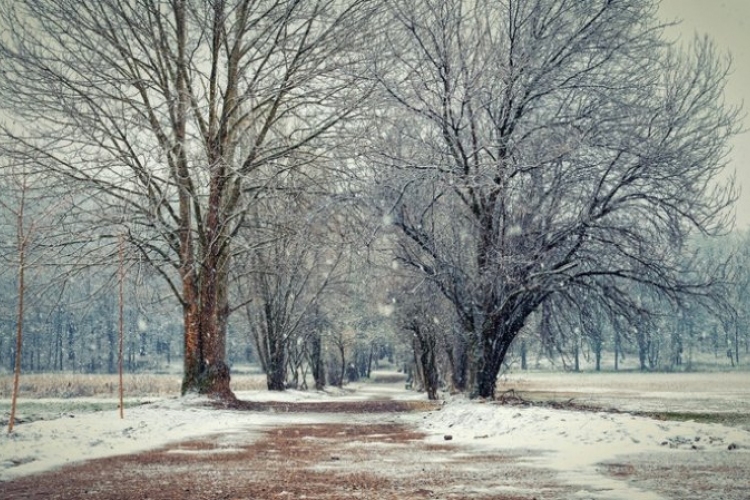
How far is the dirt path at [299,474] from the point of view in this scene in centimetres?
657

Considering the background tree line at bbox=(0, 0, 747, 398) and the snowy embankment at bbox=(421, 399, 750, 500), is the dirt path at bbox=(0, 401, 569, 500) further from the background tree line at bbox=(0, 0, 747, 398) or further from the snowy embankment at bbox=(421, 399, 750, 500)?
the background tree line at bbox=(0, 0, 747, 398)

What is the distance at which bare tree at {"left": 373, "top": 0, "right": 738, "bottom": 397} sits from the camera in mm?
15750

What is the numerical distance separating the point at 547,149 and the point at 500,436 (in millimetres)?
6808

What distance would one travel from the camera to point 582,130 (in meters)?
16.1

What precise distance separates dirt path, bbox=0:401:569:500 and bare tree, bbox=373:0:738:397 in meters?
6.11

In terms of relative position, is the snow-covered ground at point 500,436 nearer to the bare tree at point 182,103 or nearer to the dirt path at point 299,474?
the dirt path at point 299,474

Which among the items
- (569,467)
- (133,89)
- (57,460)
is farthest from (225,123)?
(569,467)

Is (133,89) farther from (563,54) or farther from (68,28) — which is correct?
(563,54)

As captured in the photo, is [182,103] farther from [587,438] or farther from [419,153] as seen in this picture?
[587,438]

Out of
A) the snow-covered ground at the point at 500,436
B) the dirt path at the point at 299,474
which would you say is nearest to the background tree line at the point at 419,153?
the snow-covered ground at the point at 500,436

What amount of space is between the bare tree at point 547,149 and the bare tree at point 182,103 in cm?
217

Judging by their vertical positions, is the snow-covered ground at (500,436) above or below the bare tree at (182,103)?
below

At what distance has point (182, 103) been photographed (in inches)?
625

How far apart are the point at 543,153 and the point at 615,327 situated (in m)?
4.39
